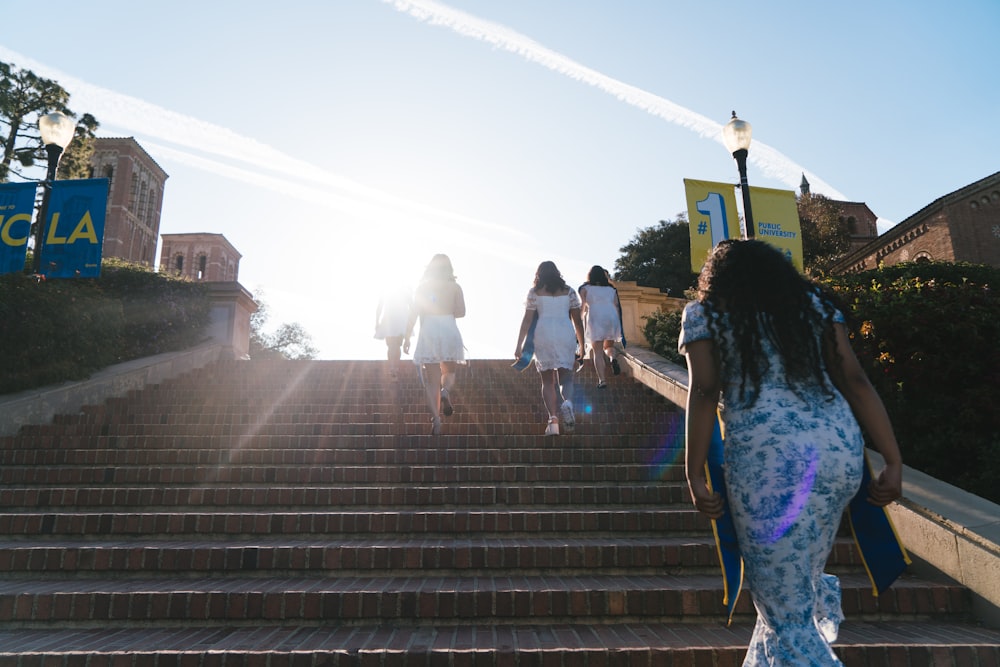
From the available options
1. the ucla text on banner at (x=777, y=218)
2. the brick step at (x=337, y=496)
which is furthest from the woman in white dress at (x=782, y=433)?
the ucla text on banner at (x=777, y=218)

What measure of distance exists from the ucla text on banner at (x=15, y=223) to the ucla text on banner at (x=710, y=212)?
922 centimetres

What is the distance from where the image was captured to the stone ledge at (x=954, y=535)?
336cm

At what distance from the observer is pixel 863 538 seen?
6.79 ft

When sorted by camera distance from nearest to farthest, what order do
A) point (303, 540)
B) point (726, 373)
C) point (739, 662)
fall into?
point (726, 373)
point (739, 662)
point (303, 540)

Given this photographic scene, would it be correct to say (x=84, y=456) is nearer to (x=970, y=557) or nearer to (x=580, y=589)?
(x=580, y=589)

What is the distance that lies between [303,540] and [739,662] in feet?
10.0

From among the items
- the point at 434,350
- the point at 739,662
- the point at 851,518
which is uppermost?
the point at 434,350

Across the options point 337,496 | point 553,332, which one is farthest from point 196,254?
point 337,496

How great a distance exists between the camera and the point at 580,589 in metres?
3.44

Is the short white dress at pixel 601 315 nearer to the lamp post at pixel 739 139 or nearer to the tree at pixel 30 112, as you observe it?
the lamp post at pixel 739 139

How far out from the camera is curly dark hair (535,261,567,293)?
6.53 metres

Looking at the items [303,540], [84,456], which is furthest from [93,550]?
[84,456]

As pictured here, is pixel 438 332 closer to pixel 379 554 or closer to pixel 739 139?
pixel 379 554

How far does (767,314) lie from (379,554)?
3.05 m
